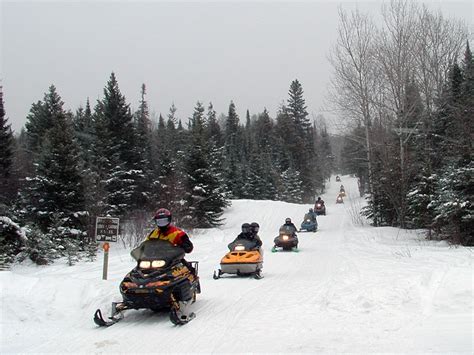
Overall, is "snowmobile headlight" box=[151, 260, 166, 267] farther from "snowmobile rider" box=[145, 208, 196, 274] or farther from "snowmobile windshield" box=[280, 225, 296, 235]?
"snowmobile windshield" box=[280, 225, 296, 235]

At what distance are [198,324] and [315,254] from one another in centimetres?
1226

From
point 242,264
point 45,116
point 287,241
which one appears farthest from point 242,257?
point 45,116

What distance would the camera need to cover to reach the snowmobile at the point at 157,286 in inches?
299

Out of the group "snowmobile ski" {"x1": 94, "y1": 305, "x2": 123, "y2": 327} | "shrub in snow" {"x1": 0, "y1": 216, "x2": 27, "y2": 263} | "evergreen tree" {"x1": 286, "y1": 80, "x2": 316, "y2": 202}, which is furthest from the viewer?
"evergreen tree" {"x1": 286, "y1": 80, "x2": 316, "y2": 202}

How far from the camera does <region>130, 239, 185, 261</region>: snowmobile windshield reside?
8070 millimetres

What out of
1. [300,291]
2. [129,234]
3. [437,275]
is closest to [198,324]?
[300,291]

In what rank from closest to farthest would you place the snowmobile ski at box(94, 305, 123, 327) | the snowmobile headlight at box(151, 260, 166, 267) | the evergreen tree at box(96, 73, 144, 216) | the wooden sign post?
1. the snowmobile ski at box(94, 305, 123, 327)
2. the snowmobile headlight at box(151, 260, 166, 267)
3. the wooden sign post
4. the evergreen tree at box(96, 73, 144, 216)

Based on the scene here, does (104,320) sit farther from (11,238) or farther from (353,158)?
(353,158)

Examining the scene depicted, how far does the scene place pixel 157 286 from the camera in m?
7.60

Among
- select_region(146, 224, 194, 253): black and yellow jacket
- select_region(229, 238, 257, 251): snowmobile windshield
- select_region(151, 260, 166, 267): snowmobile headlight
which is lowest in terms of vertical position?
select_region(229, 238, 257, 251): snowmobile windshield

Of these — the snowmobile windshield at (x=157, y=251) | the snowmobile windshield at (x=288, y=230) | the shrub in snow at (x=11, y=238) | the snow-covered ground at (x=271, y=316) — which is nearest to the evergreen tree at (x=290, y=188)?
the snowmobile windshield at (x=288, y=230)

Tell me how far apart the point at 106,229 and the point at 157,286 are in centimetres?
447

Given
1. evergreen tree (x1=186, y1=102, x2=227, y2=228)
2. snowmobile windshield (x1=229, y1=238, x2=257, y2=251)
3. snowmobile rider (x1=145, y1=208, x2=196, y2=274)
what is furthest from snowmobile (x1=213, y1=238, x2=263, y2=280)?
evergreen tree (x1=186, y1=102, x2=227, y2=228)

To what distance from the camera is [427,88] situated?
34562mm
